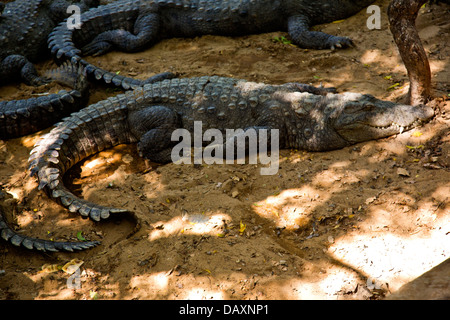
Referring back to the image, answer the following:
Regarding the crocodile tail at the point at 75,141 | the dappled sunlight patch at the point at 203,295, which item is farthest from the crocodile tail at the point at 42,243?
the dappled sunlight patch at the point at 203,295

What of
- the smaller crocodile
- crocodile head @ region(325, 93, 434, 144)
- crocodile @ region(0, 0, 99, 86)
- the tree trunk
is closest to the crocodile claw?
crocodile @ region(0, 0, 99, 86)

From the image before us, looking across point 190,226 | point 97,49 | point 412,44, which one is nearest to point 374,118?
point 412,44

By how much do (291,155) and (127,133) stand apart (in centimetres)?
220

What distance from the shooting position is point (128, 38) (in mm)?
7562

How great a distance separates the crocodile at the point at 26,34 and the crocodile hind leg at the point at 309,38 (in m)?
4.31

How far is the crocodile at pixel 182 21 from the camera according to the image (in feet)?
24.4

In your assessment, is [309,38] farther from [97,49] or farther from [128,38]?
[97,49]

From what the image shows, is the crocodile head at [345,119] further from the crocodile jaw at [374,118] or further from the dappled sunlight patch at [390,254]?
the dappled sunlight patch at [390,254]

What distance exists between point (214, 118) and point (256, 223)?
186 centimetres

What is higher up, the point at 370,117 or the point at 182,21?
the point at 182,21

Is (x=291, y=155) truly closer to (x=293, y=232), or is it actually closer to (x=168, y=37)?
(x=293, y=232)

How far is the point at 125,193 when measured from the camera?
185 inches

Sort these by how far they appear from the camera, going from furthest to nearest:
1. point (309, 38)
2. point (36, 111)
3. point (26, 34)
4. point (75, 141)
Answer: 1. point (26, 34)
2. point (309, 38)
3. point (36, 111)
4. point (75, 141)

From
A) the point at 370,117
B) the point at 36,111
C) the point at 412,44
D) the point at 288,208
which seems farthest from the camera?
the point at 36,111
